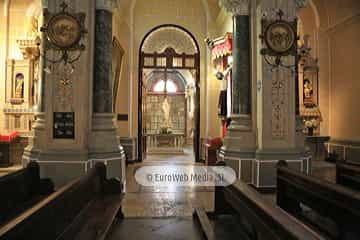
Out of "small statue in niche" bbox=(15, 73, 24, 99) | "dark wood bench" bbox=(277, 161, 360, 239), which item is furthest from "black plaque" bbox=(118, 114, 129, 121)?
"dark wood bench" bbox=(277, 161, 360, 239)

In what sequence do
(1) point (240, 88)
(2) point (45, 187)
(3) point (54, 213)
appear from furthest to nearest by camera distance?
1. (1) point (240, 88)
2. (2) point (45, 187)
3. (3) point (54, 213)

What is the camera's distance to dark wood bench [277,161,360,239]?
8.45 ft

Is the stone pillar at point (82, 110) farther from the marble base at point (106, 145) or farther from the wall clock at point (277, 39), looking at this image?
the wall clock at point (277, 39)

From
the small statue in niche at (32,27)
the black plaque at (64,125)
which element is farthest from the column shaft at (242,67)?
the small statue in niche at (32,27)

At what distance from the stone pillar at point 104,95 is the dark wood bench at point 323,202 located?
9.96 feet

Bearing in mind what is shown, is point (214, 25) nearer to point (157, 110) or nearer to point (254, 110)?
point (254, 110)

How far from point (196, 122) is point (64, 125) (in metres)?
5.54

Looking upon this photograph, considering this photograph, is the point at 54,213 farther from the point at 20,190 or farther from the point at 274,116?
the point at 274,116

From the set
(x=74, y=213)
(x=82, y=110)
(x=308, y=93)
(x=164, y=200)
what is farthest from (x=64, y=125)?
(x=308, y=93)

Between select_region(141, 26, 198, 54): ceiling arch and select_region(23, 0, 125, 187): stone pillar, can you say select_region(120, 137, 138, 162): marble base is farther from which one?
select_region(23, 0, 125, 187): stone pillar

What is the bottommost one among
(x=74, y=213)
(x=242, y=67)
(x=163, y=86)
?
(x=74, y=213)

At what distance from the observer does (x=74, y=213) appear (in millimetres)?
3000

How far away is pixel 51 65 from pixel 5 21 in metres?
5.32

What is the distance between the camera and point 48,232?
7.35 feet
